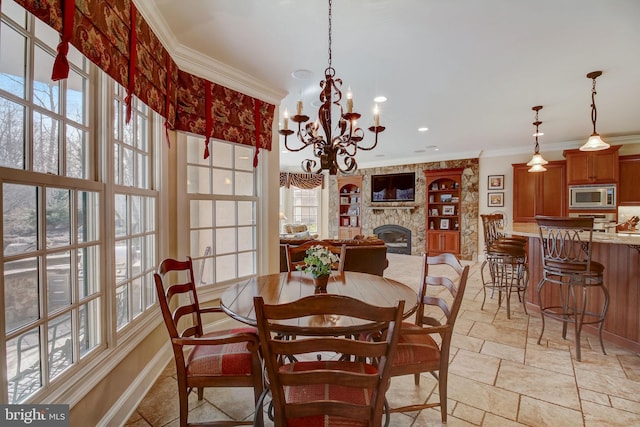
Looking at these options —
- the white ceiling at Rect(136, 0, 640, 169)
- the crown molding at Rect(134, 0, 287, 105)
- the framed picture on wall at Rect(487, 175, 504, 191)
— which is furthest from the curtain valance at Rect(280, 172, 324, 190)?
the crown molding at Rect(134, 0, 287, 105)

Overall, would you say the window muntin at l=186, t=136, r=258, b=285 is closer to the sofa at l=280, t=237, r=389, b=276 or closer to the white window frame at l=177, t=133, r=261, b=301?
the white window frame at l=177, t=133, r=261, b=301

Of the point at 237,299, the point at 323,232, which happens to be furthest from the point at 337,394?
the point at 323,232

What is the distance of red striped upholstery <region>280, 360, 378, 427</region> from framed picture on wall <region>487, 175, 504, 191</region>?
6.89m

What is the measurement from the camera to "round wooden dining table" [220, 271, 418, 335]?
1368 mm

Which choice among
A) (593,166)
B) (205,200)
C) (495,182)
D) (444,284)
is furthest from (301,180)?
(444,284)

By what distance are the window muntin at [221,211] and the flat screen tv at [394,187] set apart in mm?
5795

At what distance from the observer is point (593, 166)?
5586 millimetres

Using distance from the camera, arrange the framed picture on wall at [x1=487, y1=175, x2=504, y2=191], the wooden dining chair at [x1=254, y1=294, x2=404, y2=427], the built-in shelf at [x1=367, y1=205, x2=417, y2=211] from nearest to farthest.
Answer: the wooden dining chair at [x1=254, y1=294, x2=404, y2=427]
the framed picture on wall at [x1=487, y1=175, x2=504, y2=191]
the built-in shelf at [x1=367, y1=205, x2=417, y2=211]

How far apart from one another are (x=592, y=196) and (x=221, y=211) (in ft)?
22.1

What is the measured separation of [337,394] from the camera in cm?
128

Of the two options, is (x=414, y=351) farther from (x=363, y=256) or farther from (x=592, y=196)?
(x=592, y=196)

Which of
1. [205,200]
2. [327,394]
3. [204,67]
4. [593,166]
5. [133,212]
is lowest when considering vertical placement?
[327,394]

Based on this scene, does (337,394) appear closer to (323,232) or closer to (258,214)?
(258,214)

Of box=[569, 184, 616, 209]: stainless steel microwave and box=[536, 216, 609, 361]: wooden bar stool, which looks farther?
box=[569, 184, 616, 209]: stainless steel microwave
